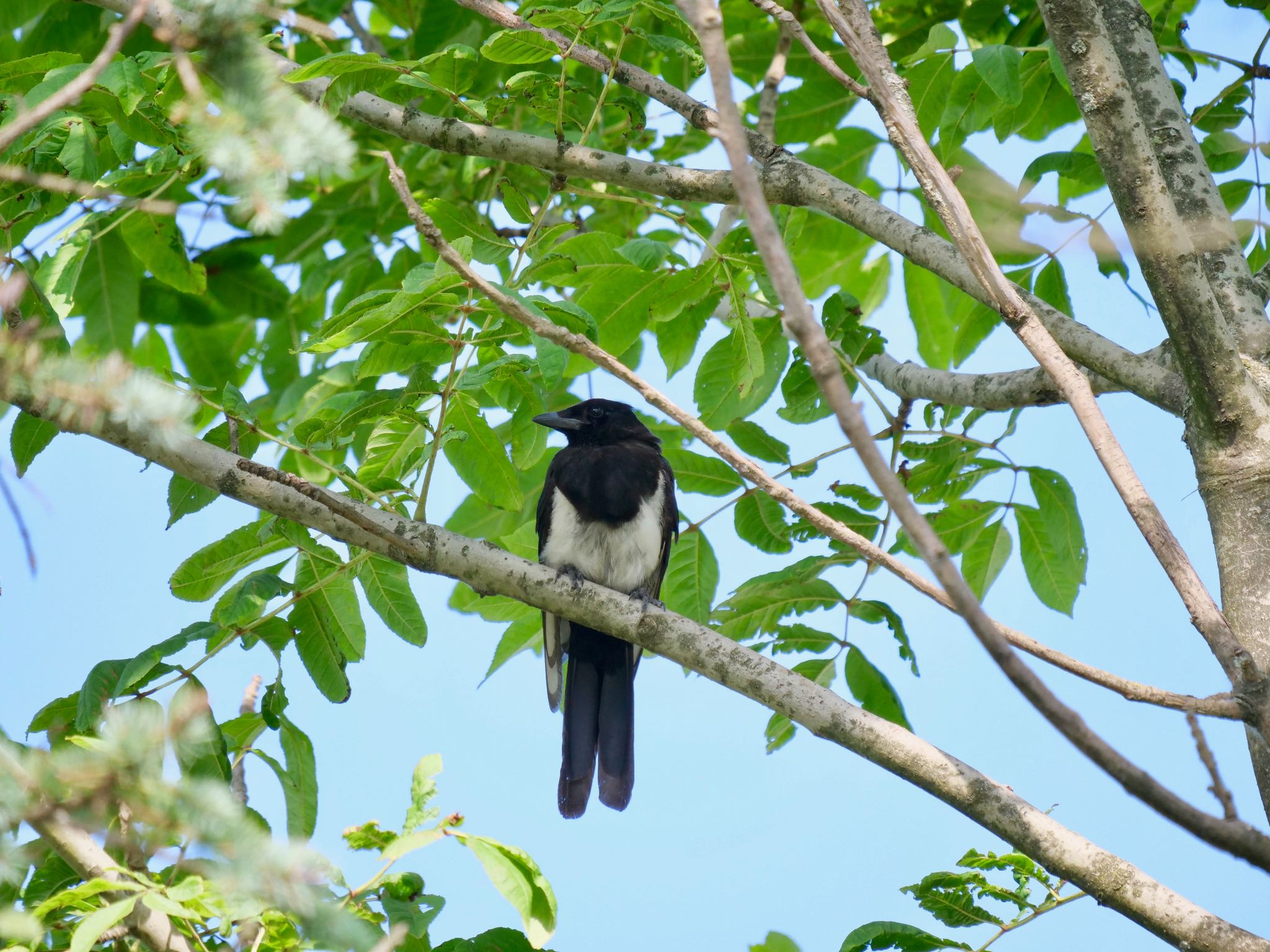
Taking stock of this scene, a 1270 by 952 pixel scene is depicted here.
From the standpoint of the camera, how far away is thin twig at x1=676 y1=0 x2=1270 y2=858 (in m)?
1.48

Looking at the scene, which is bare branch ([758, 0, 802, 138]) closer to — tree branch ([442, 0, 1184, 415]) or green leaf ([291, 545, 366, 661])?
tree branch ([442, 0, 1184, 415])

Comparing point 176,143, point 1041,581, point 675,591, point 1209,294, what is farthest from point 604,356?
point 1041,581

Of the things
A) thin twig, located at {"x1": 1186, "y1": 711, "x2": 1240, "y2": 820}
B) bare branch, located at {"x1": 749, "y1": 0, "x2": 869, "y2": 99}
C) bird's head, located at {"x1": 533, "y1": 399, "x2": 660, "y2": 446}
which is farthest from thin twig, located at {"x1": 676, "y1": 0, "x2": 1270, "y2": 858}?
bird's head, located at {"x1": 533, "y1": 399, "x2": 660, "y2": 446}

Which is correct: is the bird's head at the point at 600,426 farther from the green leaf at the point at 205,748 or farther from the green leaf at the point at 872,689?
the green leaf at the point at 205,748

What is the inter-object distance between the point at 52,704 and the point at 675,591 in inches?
77.5

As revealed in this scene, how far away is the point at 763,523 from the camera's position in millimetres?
4105

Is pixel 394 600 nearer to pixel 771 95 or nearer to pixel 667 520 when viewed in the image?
pixel 667 520

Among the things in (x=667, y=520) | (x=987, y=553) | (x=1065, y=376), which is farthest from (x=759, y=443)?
(x=1065, y=376)

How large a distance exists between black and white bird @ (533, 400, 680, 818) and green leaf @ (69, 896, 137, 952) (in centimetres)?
274

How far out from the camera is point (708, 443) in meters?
2.18

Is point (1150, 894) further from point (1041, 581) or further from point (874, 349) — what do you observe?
point (874, 349)

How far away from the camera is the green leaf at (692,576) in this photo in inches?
163

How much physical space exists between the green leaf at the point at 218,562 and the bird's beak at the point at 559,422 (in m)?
2.06

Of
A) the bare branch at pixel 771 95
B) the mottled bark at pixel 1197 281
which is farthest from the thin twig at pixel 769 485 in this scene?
the bare branch at pixel 771 95
